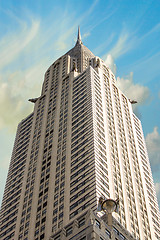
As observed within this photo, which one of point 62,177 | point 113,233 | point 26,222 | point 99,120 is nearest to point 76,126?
point 99,120

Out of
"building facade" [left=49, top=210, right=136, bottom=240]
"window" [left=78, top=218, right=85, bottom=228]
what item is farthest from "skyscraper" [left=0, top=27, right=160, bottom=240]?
"window" [left=78, top=218, right=85, bottom=228]

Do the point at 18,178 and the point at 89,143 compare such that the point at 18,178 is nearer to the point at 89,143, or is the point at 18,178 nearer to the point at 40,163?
the point at 40,163

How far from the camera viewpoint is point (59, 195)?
93.8 meters

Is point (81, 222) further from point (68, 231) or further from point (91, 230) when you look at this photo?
point (91, 230)

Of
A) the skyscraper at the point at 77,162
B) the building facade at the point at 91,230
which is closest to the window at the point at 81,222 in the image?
the building facade at the point at 91,230

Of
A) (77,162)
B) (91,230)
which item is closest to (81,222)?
(91,230)

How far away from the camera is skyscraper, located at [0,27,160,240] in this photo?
91.1 metres

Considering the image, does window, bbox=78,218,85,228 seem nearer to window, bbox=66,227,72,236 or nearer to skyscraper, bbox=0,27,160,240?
window, bbox=66,227,72,236

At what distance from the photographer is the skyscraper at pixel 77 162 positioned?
91.1m

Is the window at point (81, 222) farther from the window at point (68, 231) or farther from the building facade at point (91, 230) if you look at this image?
the window at point (68, 231)

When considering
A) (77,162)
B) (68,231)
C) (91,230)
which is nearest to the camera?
(91,230)

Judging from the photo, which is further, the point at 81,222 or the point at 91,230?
the point at 81,222

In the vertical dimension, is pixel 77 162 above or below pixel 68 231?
above

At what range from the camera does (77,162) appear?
97750 mm
